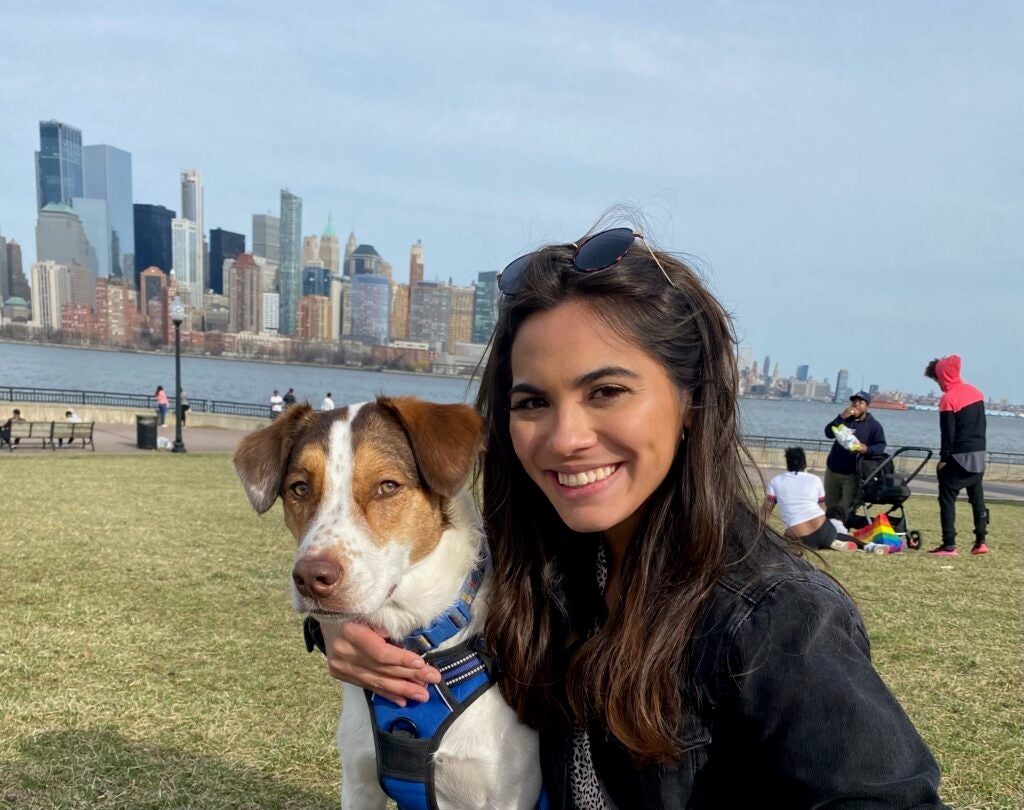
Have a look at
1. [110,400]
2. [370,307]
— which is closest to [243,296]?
[370,307]

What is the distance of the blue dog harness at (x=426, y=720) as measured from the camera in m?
2.28

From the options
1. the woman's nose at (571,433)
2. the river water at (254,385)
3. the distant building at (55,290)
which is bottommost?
the river water at (254,385)

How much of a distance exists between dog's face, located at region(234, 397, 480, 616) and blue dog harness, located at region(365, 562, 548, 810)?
Answer: 0.33m

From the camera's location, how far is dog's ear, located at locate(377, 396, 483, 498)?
2.58 meters

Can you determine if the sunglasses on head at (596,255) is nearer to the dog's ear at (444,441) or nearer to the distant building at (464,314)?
the dog's ear at (444,441)

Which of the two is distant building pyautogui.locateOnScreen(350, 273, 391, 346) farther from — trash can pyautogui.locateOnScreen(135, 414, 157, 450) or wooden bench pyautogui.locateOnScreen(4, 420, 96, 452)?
wooden bench pyautogui.locateOnScreen(4, 420, 96, 452)

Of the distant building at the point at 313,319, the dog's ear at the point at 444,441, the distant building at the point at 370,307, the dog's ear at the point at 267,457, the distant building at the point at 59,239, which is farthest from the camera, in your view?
the distant building at the point at 59,239

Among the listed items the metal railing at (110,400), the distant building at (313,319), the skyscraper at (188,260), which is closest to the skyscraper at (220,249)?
the skyscraper at (188,260)

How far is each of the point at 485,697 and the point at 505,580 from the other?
15.6 inches

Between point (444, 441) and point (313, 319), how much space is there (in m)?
133

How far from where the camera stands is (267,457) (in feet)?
9.34

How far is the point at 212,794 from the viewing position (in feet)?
11.7

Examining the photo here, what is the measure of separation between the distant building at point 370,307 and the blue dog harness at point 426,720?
9806 centimetres

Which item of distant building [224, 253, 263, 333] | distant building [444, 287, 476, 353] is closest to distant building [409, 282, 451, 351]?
distant building [444, 287, 476, 353]
